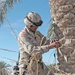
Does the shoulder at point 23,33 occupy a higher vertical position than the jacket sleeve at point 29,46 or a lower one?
higher

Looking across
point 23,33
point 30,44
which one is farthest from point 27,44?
point 23,33

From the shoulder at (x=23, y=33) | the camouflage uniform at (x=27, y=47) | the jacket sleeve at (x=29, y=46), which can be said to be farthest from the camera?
the shoulder at (x=23, y=33)

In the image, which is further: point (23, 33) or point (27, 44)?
point (23, 33)

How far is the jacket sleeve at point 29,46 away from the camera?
441 centimetres

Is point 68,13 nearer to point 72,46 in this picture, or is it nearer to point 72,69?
point 72,46

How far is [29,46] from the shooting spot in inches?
177

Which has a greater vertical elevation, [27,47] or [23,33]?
[23,33]

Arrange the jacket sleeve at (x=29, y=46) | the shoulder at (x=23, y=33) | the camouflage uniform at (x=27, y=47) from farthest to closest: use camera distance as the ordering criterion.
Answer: the shoulder at (x=23, y=33)
the camouflage uniform at (x=27, y=47)
the jacket sleeve at (x=29, y=46)

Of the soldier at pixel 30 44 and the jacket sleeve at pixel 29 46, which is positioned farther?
the soldier at pixel 30 44

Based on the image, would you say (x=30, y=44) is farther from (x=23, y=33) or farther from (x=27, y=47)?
(x=23, y=33)

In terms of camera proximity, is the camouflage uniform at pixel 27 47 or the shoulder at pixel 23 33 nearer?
the camouflage uniform at pixel 27 47

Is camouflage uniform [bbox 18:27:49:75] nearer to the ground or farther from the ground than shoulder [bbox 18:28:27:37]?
nearer to the ground

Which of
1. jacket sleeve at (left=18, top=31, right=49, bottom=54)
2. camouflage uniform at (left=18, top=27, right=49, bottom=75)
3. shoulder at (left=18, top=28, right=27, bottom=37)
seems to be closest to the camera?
jacket sleeve at (left=18, top=31, right=49, bottom=54)

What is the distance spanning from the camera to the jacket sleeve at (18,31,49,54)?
14.5 ft
